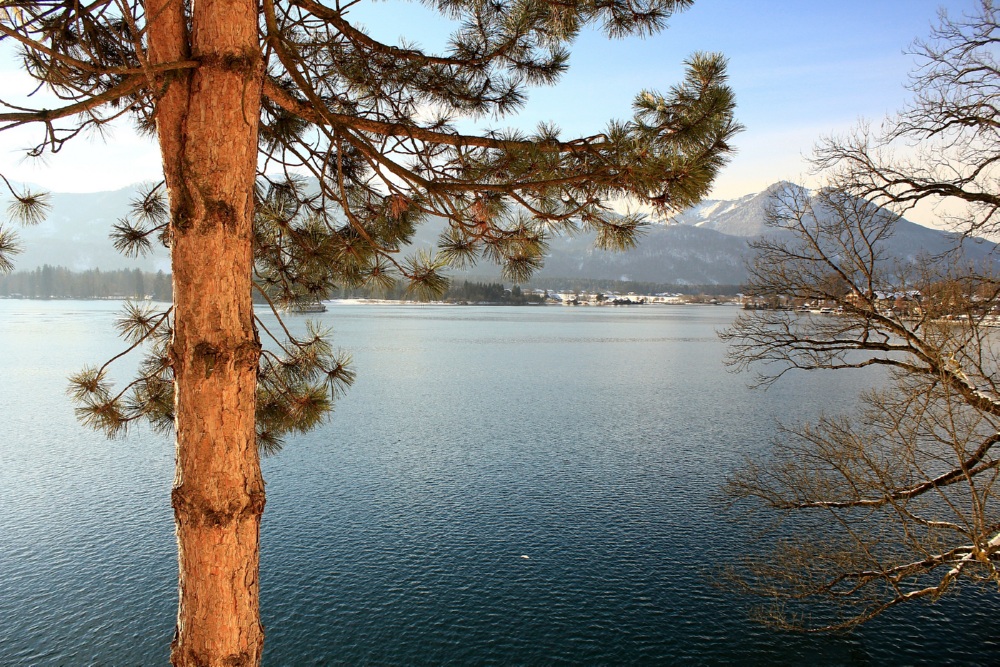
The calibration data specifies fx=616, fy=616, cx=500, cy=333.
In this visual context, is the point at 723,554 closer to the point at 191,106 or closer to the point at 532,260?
the point at 532,260

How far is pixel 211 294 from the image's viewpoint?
2576 mm

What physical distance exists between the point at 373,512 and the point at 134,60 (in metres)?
10.5

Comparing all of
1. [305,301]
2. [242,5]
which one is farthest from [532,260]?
[242,5]

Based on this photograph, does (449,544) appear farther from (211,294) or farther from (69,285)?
(69,285)

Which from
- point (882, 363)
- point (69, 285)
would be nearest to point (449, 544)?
point (882, 363)

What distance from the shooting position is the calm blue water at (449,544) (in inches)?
348

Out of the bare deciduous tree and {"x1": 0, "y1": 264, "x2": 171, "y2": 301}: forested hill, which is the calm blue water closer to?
the bare deciduous tree

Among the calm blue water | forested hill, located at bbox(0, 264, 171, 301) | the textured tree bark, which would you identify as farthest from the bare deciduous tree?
forested hill, located at bbox(0, 264, 171, 301)

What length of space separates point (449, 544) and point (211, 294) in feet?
32.7

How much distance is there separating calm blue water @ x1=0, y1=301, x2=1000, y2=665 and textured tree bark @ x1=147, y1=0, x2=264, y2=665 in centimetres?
671

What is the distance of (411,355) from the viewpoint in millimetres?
35969


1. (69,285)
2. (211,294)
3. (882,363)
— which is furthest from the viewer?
(69,285)

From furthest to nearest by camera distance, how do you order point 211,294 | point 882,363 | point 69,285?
point 69,285
point 882,363
point 211,294

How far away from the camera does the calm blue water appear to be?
8.85 m
